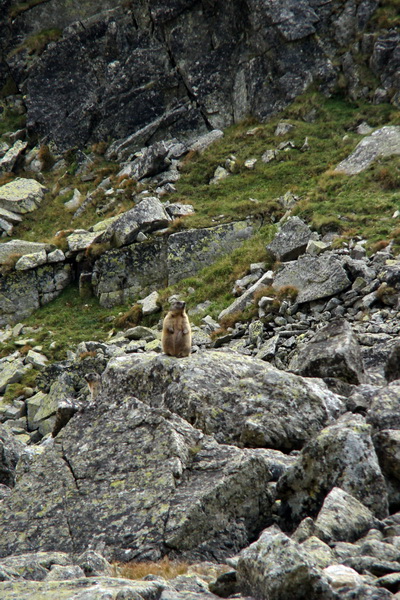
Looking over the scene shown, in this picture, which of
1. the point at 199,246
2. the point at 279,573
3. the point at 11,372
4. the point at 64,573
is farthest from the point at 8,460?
the point at 199,246

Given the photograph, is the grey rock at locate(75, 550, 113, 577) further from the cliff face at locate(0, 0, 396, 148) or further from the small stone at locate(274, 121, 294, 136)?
the cliff face at locate(0, 0, 396, 148)

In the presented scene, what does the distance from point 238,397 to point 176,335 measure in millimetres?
3414

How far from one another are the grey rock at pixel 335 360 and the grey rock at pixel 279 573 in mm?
6810

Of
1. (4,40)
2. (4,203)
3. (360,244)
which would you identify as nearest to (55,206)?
(4,203)

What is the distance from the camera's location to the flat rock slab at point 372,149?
3503 centimetres

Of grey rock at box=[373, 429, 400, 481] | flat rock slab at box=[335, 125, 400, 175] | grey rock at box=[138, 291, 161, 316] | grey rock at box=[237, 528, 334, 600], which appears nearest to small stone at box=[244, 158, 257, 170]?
flat rock slab at box=[335, 125, 400, 175]

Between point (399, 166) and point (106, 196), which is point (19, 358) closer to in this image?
point (106, 196)

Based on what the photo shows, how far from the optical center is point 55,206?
151 feet

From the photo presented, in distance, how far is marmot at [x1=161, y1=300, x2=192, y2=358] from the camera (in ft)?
44.5

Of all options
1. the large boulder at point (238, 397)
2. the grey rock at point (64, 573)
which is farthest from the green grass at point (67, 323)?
the grey rock at point (64, 573)

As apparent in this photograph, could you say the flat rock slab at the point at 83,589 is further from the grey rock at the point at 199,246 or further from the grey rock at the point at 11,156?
the grey rock at the point at 11,156

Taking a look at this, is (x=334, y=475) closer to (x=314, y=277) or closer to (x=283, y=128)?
(x=314, y=277)

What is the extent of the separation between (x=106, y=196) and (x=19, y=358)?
17252mm

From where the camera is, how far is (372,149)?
36.0 meters
